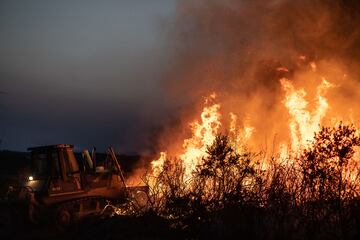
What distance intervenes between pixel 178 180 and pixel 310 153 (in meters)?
3.42

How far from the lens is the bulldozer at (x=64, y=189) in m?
14.0

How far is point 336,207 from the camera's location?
27.9ft

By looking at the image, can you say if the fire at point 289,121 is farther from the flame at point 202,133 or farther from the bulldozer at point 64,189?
the bulldozer at point 64,189

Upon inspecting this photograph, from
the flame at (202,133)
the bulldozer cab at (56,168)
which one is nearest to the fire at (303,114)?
the flame at (202,133)

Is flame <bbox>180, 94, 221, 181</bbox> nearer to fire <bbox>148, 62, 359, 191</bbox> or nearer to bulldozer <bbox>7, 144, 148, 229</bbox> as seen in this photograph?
fire <bbox>148, 62, 359, 191</bbox>

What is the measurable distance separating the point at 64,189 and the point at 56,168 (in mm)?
856

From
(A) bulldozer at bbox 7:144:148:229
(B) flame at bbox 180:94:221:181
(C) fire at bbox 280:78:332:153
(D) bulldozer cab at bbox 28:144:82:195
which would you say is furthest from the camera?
(B) flame at bbox 180:94:221:181

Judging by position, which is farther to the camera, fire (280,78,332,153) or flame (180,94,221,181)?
flame (180,94,221,181)

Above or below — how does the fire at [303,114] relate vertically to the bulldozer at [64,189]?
above

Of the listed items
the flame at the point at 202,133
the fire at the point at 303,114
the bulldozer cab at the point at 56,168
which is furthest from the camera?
the flame at the point at 202,133

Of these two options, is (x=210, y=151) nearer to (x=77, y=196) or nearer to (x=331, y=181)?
(x=331, y=181)

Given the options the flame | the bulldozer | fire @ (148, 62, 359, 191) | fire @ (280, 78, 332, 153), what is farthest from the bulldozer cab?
fire @ (280, 78, 332, 153)

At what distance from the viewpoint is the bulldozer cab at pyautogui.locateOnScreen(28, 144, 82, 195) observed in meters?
14.5

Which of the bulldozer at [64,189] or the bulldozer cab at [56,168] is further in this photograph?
the bulldozer cab at [56,168]
